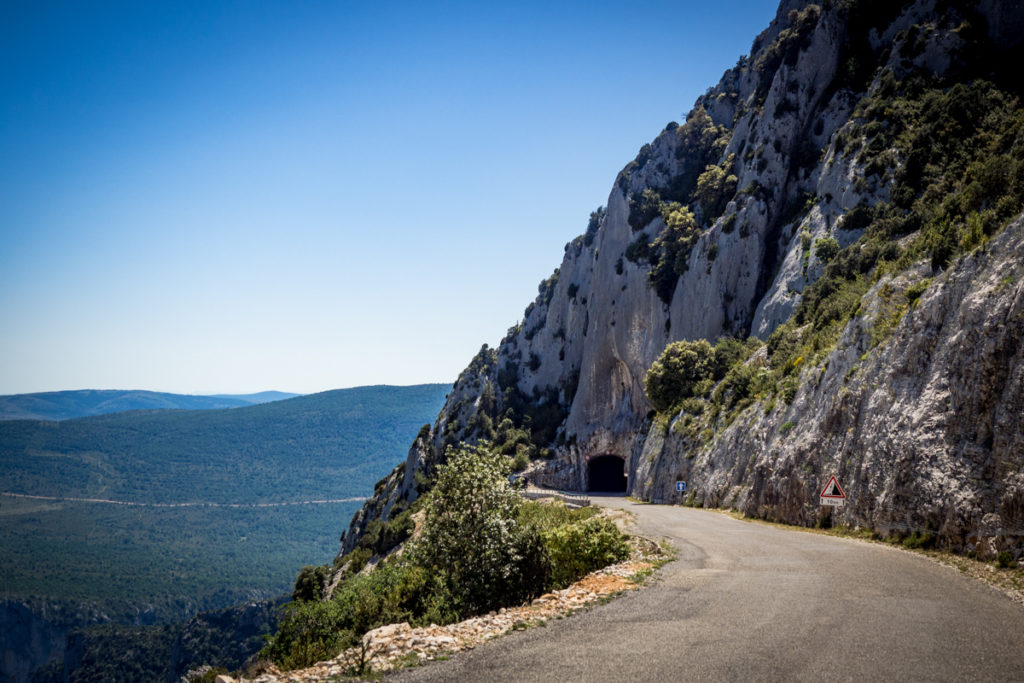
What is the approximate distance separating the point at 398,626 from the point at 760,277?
4829 centimetres

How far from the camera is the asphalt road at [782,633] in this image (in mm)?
7539

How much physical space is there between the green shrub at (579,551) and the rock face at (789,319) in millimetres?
8098

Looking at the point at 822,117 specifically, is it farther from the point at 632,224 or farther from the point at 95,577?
the point at 95,577

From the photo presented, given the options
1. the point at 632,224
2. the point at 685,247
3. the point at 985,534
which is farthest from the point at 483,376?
the point at 985,534

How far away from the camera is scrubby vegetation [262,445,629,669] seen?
586 inches

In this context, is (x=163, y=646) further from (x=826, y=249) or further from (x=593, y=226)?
(x=826, y=249)

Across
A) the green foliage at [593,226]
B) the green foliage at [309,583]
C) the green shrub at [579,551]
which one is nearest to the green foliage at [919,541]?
the green shrub at [579,551]

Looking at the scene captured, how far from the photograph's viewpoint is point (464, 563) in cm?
1550

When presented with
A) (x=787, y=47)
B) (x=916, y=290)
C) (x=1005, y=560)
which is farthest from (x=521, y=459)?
(x=1005, y=560)

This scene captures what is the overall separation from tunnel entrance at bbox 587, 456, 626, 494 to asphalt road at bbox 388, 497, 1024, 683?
5719cm

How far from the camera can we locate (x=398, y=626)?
11641 mm

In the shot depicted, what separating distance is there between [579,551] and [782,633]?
8105 mm

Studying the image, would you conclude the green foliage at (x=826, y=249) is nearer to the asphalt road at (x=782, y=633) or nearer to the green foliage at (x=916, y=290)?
the green foliage at (x=916, y=290)

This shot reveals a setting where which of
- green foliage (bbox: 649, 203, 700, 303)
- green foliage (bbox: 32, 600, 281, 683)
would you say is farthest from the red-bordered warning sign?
green foliage (bbox: 32, 600, 281, 683)
